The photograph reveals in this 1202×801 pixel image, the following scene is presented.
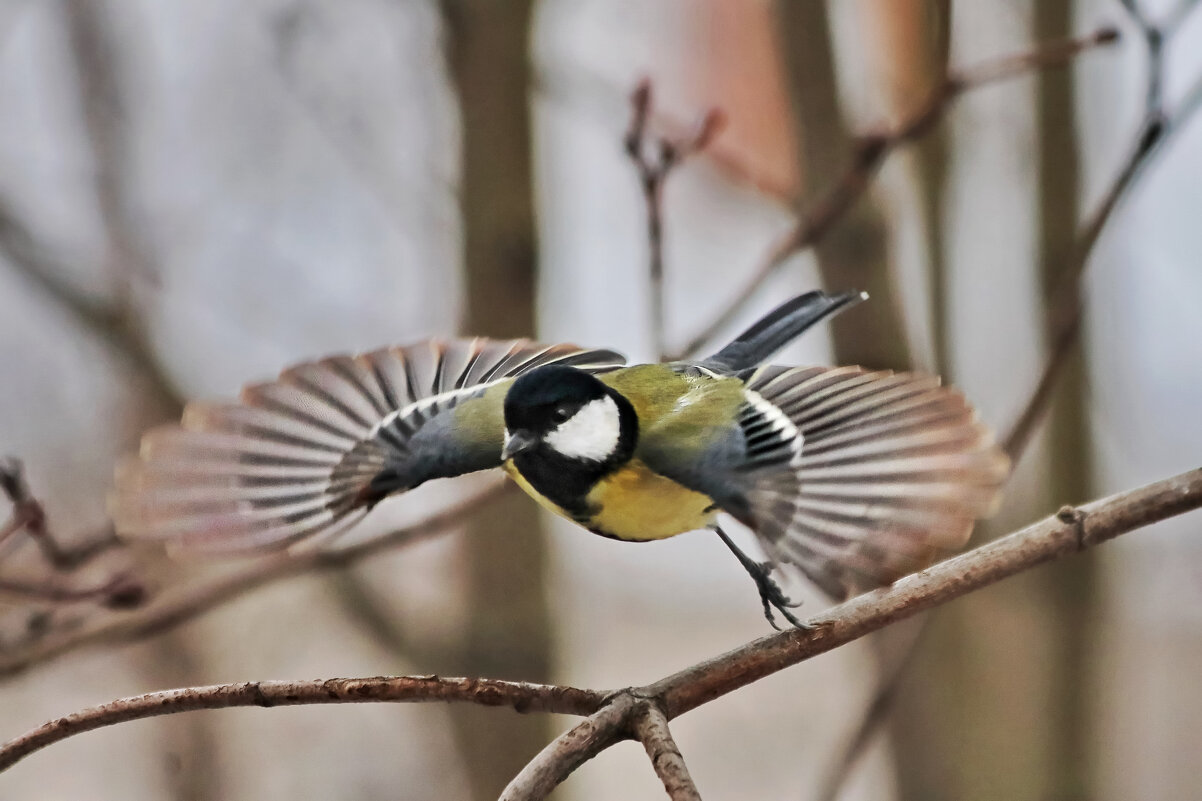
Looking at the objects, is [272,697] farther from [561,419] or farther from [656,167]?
[656,167]

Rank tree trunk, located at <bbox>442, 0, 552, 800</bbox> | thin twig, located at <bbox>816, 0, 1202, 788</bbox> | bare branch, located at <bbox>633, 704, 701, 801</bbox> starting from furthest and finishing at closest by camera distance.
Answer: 1. tree trunk, located at <bbox>442, 0, 552, 800</bbox>
2. thin twig, located at <bbox>816, 0, 1202, 788</bbox>
3. bare branch, located at <bbox>633, 704, 701, 801</bbox>

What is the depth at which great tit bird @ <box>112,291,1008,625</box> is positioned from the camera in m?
0.45

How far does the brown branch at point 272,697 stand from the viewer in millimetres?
441

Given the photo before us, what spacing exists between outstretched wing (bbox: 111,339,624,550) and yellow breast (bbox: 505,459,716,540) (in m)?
0.06

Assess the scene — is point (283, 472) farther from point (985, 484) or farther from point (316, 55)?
point (316, 55)

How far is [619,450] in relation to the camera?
526mm

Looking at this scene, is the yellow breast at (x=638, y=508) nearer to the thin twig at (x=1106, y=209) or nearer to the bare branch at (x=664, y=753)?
the bare branch at (x=664, y=753)

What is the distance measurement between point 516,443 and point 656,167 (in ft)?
1.19

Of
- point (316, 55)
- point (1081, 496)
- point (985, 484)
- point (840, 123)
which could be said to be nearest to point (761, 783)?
point (1081, 496)

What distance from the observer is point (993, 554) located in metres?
0.47

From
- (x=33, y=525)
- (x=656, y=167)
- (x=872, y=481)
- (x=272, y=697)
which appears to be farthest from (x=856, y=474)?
(x=33, y=525)

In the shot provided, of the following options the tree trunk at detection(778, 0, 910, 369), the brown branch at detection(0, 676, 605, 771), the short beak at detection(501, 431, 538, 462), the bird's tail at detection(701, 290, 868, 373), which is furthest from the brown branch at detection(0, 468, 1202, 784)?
the tree trunk at detection(778, 0, 910, 369)

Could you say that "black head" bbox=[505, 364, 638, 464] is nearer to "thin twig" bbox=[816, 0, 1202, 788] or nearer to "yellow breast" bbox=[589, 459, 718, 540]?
"yellow breast" bbox=[589, 459, 718, 540]

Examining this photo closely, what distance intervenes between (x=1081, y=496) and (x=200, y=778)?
3.33ft
